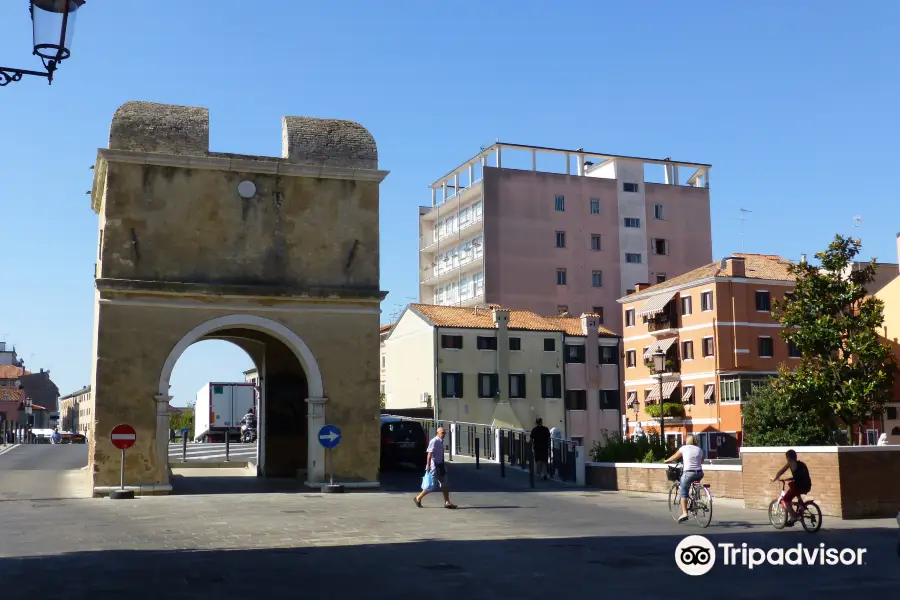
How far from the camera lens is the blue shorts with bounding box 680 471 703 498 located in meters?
17.2

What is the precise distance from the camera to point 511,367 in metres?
64.6

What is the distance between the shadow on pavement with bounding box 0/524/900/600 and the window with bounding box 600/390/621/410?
172ft

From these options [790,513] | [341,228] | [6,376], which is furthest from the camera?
[6,376]

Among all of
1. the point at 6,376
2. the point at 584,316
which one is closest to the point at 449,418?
the point at 584,316

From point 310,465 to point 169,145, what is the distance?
28.9 feet

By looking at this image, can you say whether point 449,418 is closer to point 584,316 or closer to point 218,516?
point 584,316

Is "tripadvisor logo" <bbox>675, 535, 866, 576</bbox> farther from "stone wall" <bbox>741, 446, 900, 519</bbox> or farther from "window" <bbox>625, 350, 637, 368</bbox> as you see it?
"window" <bbox>625, 350, 637, 368</bbox>

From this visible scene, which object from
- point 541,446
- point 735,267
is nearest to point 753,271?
point 735,267

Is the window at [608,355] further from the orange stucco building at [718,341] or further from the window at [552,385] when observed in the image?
the orange stucco building at [718,341]

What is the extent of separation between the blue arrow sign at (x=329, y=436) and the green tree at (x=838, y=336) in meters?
23.0

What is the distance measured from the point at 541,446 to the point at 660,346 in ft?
120

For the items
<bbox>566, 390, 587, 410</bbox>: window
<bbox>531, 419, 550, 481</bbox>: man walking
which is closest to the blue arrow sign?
<bbox>531, 419, 550, 481</bbox>: man walking

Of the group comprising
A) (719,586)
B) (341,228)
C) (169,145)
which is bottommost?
(719,586)

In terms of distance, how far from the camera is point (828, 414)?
40719 mm
